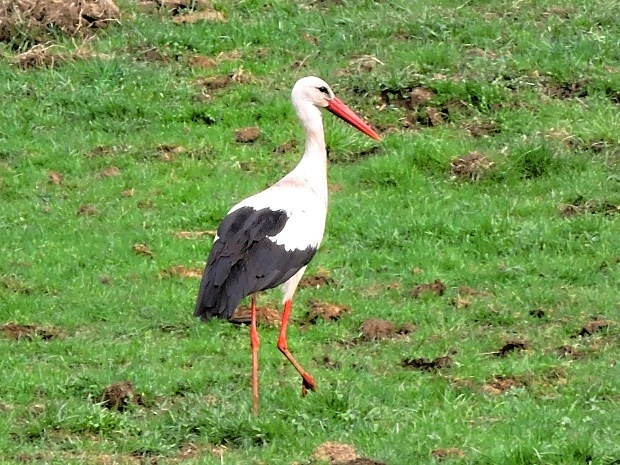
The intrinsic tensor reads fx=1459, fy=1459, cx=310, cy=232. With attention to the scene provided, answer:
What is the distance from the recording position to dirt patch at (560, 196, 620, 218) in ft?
35.9

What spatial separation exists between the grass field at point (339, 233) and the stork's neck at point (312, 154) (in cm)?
98

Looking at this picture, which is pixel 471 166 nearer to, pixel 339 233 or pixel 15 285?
pixel 339 233

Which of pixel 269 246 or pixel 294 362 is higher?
pixel 269 246

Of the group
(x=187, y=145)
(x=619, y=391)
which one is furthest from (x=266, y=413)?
(x=187, y=145)

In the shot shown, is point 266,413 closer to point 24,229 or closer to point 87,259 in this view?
point 87,259

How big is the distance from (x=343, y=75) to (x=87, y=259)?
3.78 metres

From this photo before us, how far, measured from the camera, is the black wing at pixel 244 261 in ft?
25.6

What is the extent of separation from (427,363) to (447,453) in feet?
5.51

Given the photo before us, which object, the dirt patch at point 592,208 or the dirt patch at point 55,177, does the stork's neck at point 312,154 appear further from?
the dirt patch at point 55,177

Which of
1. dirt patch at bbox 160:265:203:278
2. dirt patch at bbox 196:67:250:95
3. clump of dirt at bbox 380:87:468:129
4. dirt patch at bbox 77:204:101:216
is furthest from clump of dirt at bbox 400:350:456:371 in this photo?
dirt patch at bbox 196:67:250:95

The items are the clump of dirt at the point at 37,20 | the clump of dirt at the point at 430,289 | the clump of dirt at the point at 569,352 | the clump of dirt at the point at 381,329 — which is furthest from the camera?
the clump of dirt at the point at 37,20

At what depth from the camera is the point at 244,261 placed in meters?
7.98

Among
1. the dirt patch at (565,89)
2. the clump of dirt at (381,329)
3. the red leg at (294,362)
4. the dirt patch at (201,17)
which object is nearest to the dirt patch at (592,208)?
the dirt patch at (565,89)

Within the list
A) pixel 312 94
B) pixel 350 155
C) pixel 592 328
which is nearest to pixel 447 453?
pixel 592 328
